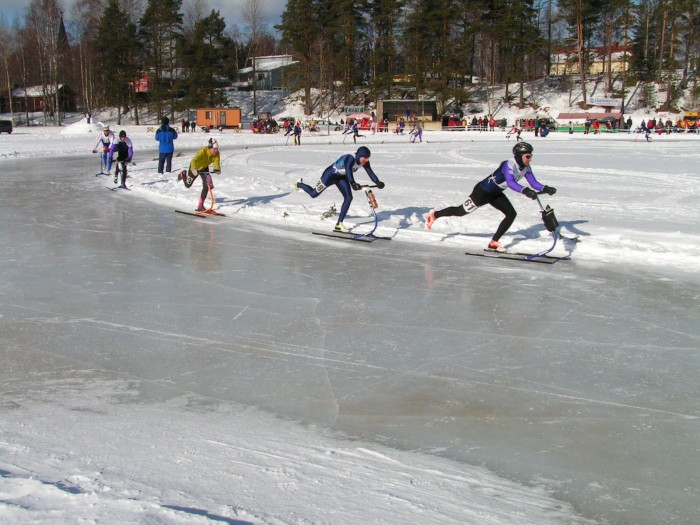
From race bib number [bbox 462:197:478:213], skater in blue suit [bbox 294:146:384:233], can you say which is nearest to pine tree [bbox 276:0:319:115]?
skater in blue suit [bbox 294:146:384:233]

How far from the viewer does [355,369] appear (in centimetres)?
379

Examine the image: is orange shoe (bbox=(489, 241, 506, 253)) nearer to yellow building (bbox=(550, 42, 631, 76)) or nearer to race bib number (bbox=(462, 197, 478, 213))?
race bib number (bbox=(462, 197, 478, 213))

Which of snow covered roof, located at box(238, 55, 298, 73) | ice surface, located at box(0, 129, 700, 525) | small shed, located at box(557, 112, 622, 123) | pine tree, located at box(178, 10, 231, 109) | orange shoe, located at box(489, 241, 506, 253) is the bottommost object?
ice surface, located at box(0, 129, 700, 525)

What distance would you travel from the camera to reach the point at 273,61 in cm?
7238

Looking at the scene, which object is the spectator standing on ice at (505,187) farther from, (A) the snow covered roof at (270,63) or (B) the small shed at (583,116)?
(A) the snow covered roof at (270,63)

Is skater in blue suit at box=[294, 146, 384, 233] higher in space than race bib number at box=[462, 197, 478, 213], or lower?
higher

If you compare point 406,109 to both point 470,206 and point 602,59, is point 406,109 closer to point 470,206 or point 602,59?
point 602,59

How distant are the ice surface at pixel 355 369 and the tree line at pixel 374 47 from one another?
171 ft

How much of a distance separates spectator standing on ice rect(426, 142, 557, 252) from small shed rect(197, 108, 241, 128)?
43.4m

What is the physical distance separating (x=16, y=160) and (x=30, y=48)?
44238mm

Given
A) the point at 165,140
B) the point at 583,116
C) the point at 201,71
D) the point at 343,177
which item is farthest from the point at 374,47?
the point at 343,177

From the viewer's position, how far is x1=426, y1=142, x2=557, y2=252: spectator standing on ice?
22.7 ft

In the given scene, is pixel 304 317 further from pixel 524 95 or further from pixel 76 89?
pixel 76 89

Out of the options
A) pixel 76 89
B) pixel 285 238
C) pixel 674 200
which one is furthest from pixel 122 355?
pixel 76 89
